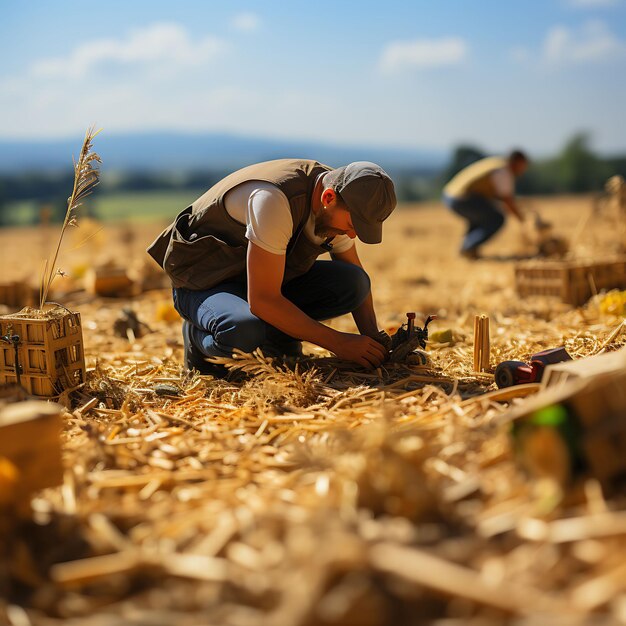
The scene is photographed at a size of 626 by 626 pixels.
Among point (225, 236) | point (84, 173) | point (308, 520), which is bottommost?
point (308, 520)

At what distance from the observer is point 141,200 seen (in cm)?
7612

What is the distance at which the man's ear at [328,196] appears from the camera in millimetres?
3705

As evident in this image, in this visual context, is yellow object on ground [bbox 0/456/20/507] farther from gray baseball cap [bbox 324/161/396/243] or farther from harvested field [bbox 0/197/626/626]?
gray baseball cap [bbox 324/161/396/243]

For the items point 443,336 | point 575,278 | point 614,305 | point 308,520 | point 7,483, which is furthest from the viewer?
point 575,278

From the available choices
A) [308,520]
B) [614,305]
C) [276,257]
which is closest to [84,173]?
[276,257]

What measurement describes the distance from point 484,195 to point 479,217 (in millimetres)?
343

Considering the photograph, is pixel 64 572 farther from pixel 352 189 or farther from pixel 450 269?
pixel 450 269

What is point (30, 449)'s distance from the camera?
7.69 feet

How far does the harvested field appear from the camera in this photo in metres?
1.74

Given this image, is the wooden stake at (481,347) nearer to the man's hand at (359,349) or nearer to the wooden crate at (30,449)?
the man's hand at (359,349)

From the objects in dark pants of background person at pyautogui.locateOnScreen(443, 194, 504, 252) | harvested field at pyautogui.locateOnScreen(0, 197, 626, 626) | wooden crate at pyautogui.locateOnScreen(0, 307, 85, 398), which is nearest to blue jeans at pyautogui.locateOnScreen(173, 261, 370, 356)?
harvested field at pyautogui.locateOnScreen(0, 197, 626, 626)

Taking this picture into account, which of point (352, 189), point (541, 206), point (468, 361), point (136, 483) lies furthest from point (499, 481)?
point (541, 206)

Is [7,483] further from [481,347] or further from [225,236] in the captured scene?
[481,347]

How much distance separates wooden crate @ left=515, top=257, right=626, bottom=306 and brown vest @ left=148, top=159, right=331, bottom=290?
2883 mm
